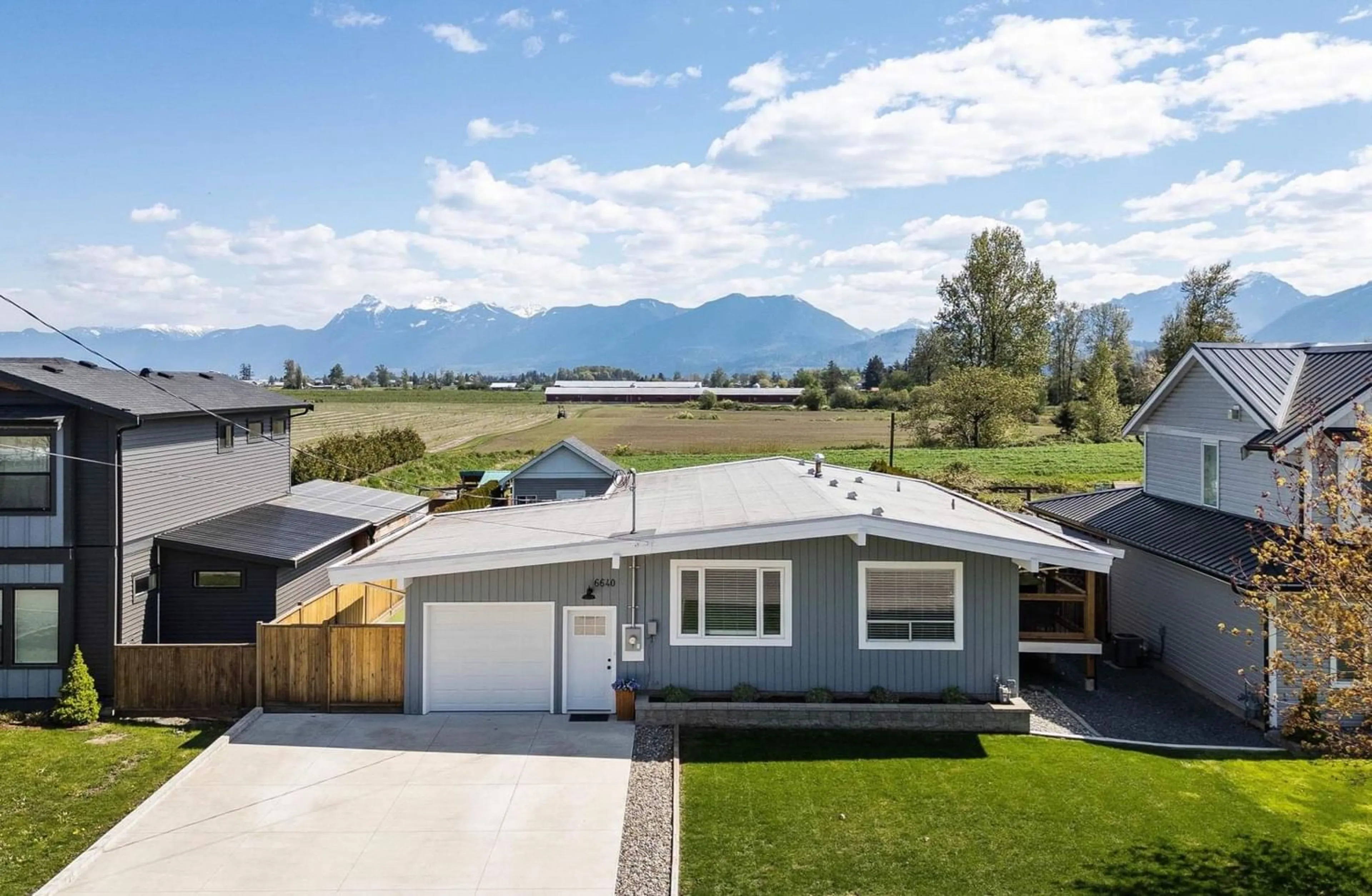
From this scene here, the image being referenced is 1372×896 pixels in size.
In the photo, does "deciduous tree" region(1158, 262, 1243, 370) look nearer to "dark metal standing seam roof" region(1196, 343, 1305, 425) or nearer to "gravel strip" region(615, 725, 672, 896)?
"dark metal standing seam roof" region(1196, 343, 1305, 425)

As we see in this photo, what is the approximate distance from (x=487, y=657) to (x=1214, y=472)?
564 inches

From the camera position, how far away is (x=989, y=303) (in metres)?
55.7

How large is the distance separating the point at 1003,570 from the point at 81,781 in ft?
42.7

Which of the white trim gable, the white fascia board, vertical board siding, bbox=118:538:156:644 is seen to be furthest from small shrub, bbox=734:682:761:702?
vertical board siding, bbox=118:538:156:644

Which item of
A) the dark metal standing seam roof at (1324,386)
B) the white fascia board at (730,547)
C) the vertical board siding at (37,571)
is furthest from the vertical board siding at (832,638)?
the vertical board siding at (37,571)

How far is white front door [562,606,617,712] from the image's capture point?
44.2 feet

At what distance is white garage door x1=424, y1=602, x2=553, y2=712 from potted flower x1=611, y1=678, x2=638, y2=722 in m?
1.16

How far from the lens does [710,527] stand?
1315cm

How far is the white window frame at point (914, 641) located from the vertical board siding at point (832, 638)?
0.05 meters

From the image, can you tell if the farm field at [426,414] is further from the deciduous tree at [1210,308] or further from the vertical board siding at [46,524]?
the deciduous tree at [1210,308]

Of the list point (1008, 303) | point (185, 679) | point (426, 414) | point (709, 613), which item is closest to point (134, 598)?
point (185, 679)

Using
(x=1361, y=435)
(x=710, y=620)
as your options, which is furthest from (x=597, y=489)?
(x=1361, y=435)

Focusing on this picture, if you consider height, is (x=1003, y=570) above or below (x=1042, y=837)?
above

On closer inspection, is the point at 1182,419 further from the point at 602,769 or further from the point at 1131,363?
the point at 1131,363
